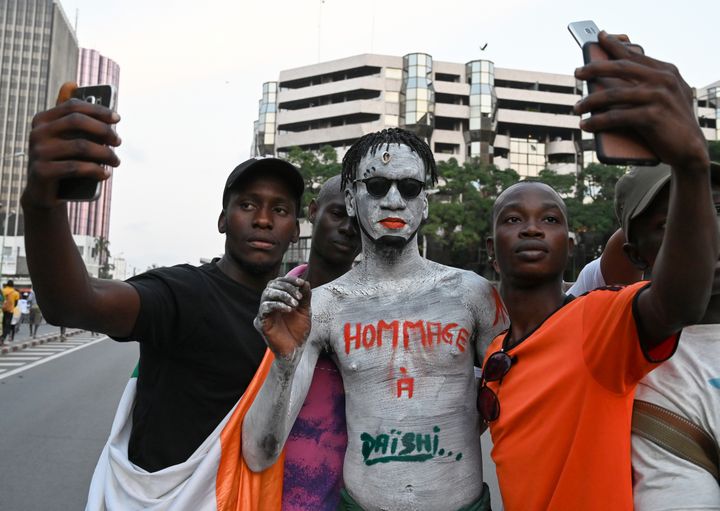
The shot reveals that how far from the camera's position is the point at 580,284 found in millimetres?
3609

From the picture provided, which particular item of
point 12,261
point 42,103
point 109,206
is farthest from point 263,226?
point 109,206

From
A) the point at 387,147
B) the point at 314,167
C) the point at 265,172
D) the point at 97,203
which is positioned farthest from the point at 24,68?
the point at 387,147

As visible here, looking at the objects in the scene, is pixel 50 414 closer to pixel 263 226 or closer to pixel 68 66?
pixel 263 226

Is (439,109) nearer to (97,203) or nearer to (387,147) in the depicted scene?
(387,147)

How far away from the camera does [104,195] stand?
126625 millimetres

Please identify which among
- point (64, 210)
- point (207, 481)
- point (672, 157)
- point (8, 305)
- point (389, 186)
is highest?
point (389, 186)

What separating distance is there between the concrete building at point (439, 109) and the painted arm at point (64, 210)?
4444 centimetres

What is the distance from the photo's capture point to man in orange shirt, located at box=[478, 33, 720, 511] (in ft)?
4.22

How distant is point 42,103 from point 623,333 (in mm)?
100390

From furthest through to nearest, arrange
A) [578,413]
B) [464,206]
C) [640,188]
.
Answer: [464,206] < [640,188] < [578,413]

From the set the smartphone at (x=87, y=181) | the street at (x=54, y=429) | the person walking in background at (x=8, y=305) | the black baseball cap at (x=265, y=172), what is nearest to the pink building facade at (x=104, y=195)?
the person walking in background at (x=8, y=305)

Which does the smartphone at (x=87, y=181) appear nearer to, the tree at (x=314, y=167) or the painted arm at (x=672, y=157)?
the painted arm at (x=672, y=157)

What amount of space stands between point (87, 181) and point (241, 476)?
4.52 ft

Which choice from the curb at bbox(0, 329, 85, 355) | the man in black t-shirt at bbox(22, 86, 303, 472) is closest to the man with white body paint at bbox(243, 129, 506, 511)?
the man in black t-shirt at bbox(22, 86, 303, 472)
